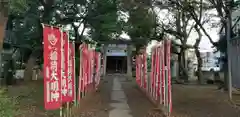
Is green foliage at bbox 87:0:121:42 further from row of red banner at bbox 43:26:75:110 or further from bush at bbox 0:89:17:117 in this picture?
bush at bbox 0:89:17:117

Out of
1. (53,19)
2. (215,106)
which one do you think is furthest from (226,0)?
(53,19)

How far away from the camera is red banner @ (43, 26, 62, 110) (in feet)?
23.6

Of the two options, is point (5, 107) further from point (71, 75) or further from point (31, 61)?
Answer: point (31, 61)

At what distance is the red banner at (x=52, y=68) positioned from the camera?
284 inches

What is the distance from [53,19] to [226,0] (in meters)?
9.10

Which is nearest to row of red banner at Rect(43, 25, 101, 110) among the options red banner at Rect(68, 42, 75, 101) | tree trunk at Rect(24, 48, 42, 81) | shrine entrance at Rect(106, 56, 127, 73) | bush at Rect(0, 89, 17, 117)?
red banner at Rect(68, 42, 75, 101)

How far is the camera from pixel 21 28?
19375 mm

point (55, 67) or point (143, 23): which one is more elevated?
point (143, 23)

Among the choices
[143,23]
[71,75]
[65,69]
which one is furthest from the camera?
[143,23]

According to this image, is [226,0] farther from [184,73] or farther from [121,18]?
[184,73]

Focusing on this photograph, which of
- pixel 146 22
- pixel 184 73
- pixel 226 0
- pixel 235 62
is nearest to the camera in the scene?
pixel 235 62

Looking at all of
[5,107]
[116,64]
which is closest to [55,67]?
[5,107]

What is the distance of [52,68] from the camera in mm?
7508

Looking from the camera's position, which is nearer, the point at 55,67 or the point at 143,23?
the point at 55,67
